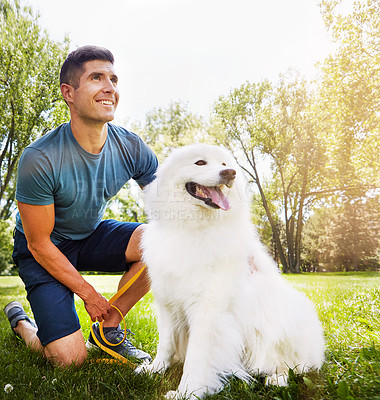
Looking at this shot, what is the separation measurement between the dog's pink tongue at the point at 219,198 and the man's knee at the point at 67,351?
133 centimetres

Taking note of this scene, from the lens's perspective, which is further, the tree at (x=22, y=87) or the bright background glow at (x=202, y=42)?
the tree at (x=22, y=87)

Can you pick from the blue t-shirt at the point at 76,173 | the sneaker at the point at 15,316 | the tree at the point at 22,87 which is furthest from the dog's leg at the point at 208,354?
the tree at the point at 22,87

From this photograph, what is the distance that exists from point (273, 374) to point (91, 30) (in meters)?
3.35

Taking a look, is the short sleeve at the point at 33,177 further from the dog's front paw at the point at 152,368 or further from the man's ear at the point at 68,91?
the dog's front paw at the point at 152,368

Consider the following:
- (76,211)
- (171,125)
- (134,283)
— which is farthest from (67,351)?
(171,125)

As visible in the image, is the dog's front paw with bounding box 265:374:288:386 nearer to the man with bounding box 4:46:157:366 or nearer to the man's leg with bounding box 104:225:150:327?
the man with bounding box 4:46:157:366

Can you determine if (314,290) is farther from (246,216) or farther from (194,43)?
(194,43)

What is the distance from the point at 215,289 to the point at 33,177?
137 cm

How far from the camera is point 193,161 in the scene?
1.95 m

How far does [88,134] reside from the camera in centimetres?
231

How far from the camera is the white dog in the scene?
1731mm

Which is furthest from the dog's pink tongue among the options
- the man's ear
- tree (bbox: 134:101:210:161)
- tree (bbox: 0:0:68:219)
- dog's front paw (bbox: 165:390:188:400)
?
tree (bbox: 0:0:68:219)

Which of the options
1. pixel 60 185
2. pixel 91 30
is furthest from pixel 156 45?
pixel 60 185

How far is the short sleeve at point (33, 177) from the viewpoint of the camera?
208 cm
